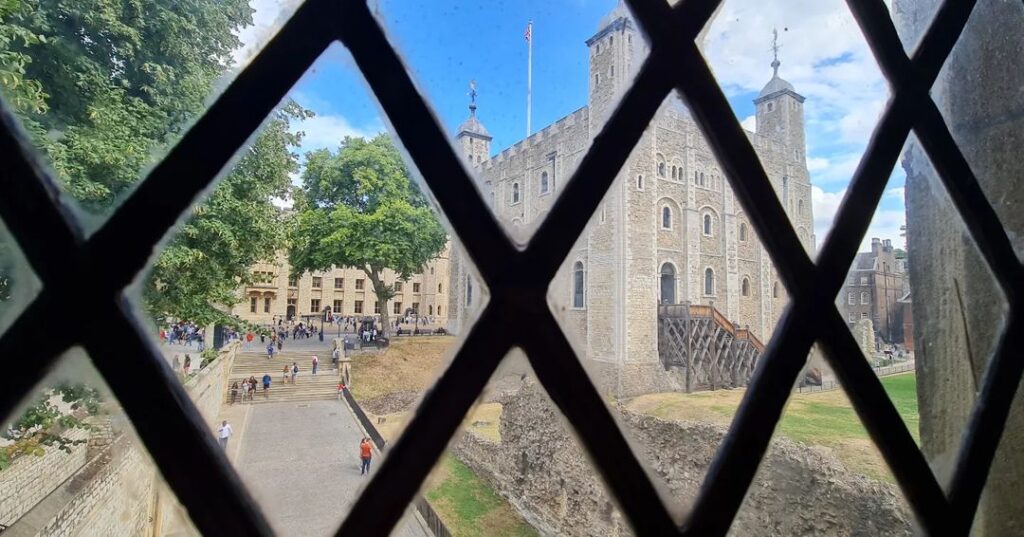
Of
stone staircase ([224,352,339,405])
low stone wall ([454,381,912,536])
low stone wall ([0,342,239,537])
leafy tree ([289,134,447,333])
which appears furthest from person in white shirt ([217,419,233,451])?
low stone wall ([454,381,912,536])

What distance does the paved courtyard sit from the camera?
0.62 meters

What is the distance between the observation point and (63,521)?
350 centimetres

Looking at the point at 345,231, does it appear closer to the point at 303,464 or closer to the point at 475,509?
the point at 303,464

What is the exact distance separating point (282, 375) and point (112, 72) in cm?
290

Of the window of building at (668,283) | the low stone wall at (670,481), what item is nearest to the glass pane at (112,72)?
the low stone wall at (670,481)

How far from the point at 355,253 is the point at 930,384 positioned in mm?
3184

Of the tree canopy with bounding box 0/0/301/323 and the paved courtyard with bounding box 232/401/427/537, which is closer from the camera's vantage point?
the paved courtyard with bounding box 232/401/427/537

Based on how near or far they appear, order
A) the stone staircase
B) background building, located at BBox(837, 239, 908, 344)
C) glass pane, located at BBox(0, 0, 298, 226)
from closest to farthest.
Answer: glass pane, located at BBox(0, 0, 298, 226) < background building, located at BBox(837, 239, 908, 344) < the stone staircase

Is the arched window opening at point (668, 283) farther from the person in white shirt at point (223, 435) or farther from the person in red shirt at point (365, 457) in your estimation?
the person in white shirt at point (223, 435)

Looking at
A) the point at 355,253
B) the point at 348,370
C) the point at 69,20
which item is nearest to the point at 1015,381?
the point at 69,20

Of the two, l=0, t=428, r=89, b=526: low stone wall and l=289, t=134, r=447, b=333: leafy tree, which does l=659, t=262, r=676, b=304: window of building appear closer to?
l=289, t=134, r=447, b=333: leafy tree

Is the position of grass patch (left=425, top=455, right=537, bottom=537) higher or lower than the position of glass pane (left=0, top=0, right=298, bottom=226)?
lower

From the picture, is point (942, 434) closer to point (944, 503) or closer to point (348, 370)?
point (944, 503)

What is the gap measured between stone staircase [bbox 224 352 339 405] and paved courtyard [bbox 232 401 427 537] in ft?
0.29
